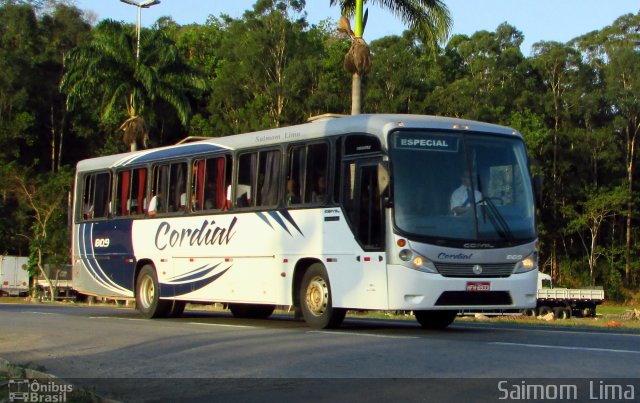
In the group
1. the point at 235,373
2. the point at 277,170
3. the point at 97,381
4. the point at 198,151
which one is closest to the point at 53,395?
the point at 97,381

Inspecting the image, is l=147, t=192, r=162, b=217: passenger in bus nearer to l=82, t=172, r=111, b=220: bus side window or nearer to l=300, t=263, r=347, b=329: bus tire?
l=82, t=172, r=111, b=220: bus side window

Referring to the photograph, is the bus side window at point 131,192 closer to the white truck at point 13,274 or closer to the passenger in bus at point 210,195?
the passenger in bus at point 210,195

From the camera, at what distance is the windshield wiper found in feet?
51.8

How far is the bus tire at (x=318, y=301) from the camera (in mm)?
16672

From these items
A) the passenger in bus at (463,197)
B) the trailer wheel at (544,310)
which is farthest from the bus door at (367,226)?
the trailer wheel at (544,310)

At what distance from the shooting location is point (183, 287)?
2042cm

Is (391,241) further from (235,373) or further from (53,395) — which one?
(53,395)

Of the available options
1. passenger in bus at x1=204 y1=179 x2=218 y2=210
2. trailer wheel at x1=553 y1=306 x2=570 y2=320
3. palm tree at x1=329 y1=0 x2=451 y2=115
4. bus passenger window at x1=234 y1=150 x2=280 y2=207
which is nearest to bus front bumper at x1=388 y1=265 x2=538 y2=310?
bus passenger window at x1=234 y1=150 x2=280 y2=207

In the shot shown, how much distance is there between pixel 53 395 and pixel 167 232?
11.2m

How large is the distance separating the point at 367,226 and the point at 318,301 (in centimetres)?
175

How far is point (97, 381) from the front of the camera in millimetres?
10711

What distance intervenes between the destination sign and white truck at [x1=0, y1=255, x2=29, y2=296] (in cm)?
5121

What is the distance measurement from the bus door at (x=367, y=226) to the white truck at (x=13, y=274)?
5054cm

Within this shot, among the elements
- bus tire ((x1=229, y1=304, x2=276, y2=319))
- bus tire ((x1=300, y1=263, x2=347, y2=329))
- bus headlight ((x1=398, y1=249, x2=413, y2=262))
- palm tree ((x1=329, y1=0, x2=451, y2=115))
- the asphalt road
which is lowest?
the asphalt road
